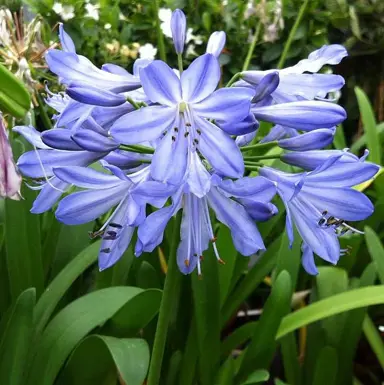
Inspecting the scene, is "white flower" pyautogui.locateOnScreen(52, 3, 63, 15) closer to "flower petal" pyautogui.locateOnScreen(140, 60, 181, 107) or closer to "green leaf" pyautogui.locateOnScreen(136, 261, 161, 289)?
"green leaf" pyautogui.locateOnScreen(136, 261, 161, 289)

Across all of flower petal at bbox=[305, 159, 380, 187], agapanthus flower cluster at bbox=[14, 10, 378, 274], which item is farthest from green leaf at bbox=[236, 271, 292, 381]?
flower petal at bbox=[305, 159, 380, 187]

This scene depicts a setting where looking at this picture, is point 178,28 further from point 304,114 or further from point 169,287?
point 169,287

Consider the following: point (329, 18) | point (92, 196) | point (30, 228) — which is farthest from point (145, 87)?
point (329, 18)

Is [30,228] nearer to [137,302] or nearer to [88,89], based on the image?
[137,302]

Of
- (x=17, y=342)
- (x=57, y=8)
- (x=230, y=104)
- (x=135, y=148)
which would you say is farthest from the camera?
(x=57, y=8)

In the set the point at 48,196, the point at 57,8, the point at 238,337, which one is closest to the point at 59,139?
the point at 48,196

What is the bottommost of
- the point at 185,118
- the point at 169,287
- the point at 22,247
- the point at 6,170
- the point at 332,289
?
the point at 332,289

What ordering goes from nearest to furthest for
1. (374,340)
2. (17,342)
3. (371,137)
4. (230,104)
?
(230,104) → (17,342) → (374,340) → (371,137)
